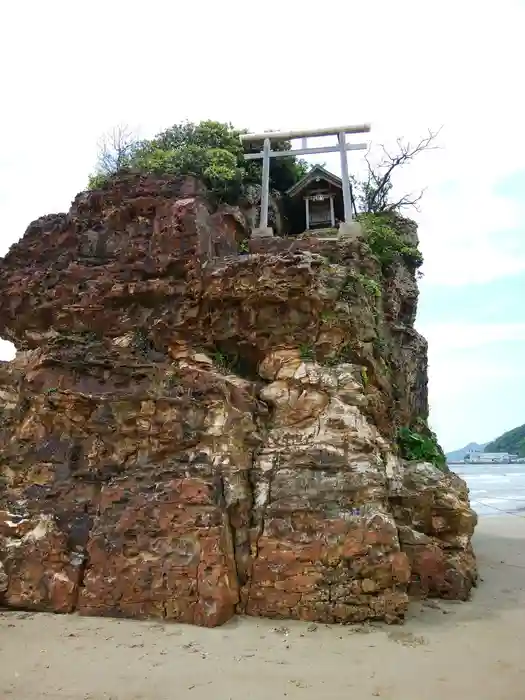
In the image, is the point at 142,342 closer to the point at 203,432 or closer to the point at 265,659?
the point at 203,432

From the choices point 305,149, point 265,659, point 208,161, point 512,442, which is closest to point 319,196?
point 305,149

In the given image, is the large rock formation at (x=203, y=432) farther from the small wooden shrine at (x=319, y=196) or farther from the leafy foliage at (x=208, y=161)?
the small wooden shrine at (x=319, y=196)

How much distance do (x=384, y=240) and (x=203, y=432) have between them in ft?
Answer: 27.4

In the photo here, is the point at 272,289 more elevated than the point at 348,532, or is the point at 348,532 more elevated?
the point at 272,289

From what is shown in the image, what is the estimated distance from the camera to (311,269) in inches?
436

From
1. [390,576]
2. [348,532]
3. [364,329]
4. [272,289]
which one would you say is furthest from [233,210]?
[390,576]

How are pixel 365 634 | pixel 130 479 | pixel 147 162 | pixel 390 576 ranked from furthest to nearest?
1. pixel 147 162
2. pixel 130 479
3. pixel 390 576
4. pixel 365 634

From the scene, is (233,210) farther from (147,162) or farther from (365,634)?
(365,634)

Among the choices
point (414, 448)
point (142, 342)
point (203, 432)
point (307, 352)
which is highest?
point (142, 342)

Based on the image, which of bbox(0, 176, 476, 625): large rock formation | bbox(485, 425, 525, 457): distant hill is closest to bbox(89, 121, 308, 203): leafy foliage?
bbox(0, 176, 476, 625): large rock formation

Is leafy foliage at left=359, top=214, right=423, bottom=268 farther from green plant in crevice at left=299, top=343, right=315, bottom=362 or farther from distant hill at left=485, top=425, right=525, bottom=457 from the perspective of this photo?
distant hill at left=485, top=425, right=525, bottom=457

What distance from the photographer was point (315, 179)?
1728 centimetres

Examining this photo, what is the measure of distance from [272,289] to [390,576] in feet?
19.3

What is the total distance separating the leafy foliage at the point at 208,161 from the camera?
51.6ft
